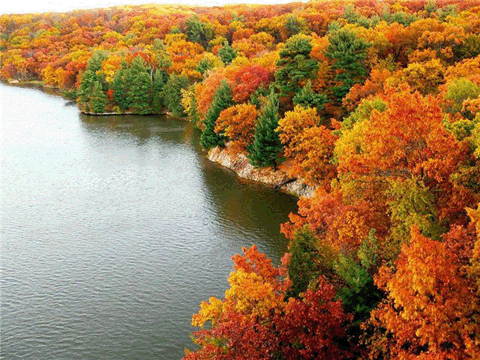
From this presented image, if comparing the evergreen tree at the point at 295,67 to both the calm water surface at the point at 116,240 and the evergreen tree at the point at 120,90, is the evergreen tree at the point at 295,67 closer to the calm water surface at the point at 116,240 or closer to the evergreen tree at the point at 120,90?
the calm water surface at the point at 116,240

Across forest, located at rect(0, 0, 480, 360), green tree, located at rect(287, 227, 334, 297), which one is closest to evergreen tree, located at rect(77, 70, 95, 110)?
forest, located at rect(0, 0, 480, 360)

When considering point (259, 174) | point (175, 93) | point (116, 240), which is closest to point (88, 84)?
point (175, 93)

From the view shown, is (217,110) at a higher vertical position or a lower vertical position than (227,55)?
lower

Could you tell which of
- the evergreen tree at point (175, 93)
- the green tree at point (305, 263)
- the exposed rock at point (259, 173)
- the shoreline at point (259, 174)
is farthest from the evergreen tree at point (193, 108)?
the green tree at point (305, 263)

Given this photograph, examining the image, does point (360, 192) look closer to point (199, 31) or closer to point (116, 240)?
point (116, 240)

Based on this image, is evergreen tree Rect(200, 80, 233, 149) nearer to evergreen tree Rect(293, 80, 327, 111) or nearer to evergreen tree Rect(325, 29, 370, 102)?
evergreen tree Rect(293, 80, 327, 111)

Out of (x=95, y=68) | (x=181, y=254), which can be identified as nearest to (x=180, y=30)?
(x=95, y=68)

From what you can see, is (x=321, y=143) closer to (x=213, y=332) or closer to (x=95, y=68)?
(x=213, y=332)
